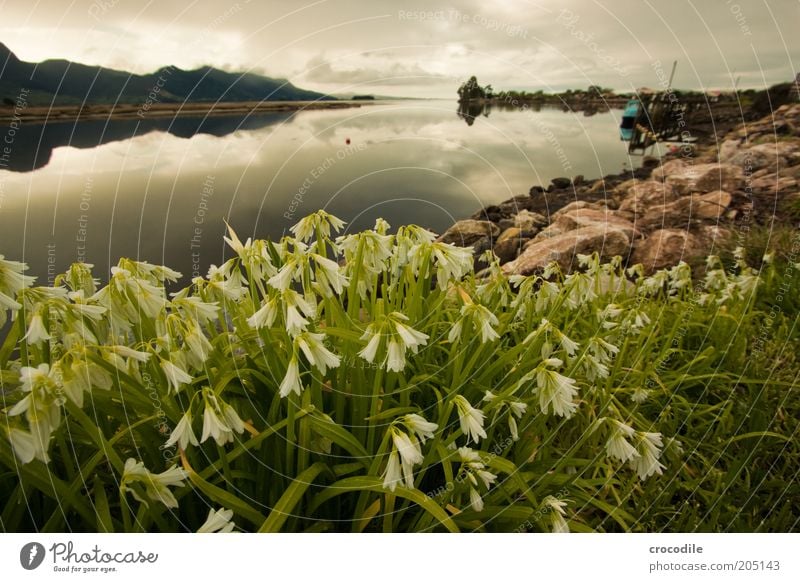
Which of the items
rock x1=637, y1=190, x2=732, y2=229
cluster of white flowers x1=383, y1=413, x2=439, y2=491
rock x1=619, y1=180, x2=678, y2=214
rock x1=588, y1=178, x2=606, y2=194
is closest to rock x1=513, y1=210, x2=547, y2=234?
rock x1=588, y1=178, x2=606, y2=194

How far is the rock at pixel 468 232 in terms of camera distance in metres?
2.41

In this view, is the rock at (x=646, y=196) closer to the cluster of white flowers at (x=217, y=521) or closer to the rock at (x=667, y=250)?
the rock at (x=667, y=250)

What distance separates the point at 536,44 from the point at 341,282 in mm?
1227

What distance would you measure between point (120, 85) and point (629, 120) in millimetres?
2709

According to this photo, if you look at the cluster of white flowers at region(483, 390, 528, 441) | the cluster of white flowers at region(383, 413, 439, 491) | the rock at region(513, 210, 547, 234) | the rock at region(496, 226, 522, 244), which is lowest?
the cluster of white flowers at region(483, 390, 528, 441)

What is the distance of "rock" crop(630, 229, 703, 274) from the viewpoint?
3.47 meters

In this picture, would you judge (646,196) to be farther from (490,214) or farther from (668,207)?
(490,214)

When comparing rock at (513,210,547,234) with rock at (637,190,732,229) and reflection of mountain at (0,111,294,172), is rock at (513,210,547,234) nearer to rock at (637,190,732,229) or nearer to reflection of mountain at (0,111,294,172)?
rock at (637,190,732,229)

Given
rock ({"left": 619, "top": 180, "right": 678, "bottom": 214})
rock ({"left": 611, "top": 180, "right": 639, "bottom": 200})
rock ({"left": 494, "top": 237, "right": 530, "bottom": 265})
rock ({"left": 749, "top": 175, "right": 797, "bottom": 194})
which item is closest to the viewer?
rock ({"left": 494, "top": 237, "right": 530, "bottom": 265})

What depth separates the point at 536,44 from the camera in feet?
5.96

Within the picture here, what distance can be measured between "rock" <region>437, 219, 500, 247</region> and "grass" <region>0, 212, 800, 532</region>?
0.49 metres

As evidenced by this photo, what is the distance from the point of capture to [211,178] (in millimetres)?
1776

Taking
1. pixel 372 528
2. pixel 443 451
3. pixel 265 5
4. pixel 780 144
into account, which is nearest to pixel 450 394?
pixel 443 451

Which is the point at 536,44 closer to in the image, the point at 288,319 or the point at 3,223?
the point at 288,319
